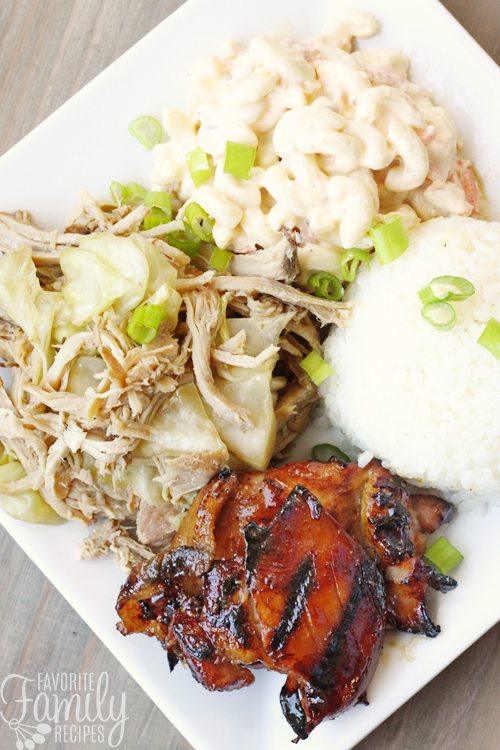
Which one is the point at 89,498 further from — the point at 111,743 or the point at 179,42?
the point at 179,42

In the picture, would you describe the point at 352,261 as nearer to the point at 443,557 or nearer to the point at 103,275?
the point at 103,275

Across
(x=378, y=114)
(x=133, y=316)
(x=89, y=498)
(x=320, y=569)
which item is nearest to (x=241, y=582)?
(x=320, y=569)

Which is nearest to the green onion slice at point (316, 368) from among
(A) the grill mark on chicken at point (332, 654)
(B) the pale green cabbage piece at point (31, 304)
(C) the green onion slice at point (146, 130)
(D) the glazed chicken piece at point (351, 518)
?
(D) the glazed chicken piece at point (351, 518)

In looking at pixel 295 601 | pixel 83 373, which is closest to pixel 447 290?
pixel 295 601

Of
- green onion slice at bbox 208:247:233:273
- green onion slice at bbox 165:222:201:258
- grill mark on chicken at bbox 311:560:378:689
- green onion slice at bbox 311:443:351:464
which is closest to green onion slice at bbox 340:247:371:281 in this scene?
green onion slice at bbox 208:247:233:273

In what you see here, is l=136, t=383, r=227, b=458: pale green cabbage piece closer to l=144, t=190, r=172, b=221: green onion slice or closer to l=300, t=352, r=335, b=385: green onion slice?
l=300, t=352, r=335, b=385: green onion slice

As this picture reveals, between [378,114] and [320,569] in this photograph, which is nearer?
[320,569]
